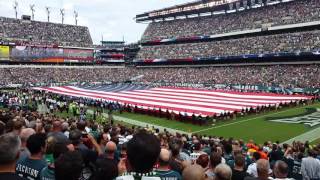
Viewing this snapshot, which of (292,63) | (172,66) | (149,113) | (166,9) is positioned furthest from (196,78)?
(149,113)

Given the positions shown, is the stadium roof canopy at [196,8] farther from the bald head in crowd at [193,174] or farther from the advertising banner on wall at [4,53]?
the bald head in crowd at [193,174]

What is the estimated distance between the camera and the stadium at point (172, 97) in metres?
4.77

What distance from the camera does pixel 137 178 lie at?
3.33 meters

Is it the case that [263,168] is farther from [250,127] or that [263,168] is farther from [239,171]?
[250,127]

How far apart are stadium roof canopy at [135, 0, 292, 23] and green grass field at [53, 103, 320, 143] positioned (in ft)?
153

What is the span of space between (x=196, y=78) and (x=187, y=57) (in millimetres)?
9643

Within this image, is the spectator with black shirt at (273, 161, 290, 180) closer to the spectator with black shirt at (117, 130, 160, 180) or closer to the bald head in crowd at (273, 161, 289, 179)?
the bald head in crowd at (273, 161, 289, 179)

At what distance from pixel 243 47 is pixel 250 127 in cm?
4401

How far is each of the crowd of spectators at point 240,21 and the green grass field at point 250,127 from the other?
120 ft

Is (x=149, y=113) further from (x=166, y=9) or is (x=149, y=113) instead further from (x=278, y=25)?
(x=166, y=9)

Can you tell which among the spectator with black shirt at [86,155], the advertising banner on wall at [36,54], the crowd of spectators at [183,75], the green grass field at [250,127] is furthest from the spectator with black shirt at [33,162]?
the advertising banner on wall at [36,54]

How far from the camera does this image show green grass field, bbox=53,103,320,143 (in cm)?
2264

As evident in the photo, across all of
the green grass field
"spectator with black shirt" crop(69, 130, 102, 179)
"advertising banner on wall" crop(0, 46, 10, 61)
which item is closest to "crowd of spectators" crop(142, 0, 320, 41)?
"advertising banner on wall" crop(0, 46, 10, 61)

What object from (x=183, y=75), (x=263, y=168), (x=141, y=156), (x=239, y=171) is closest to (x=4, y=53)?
(x=183, y=75)
